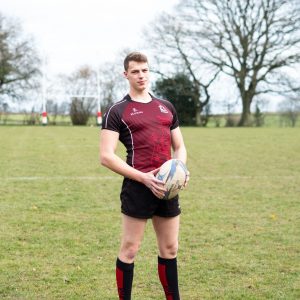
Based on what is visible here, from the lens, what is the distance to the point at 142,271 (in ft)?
17.6

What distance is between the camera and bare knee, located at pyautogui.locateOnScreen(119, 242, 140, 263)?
159 inches

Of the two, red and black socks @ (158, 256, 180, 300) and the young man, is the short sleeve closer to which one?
the young man

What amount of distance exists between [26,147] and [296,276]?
15.2 meters

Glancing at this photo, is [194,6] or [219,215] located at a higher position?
[194,6]

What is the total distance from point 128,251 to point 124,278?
226 mm

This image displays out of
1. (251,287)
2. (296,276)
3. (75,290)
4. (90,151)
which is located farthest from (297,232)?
(90,151)

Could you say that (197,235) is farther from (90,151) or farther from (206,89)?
(206,89)

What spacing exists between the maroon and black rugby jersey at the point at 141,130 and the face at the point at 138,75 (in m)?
0.12

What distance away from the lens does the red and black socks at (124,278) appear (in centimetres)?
410

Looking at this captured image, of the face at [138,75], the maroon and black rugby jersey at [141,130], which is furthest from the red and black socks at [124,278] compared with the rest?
the face at [138,75]

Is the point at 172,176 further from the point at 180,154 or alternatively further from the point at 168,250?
the point at 168,250

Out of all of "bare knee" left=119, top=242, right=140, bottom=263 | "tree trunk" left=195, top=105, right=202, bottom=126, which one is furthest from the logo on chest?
"tree trunk" left=195, top=105, right=202, bottom=126

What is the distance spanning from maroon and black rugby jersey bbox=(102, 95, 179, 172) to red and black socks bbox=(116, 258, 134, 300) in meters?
0.78

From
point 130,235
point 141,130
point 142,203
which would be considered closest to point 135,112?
point 141,130
